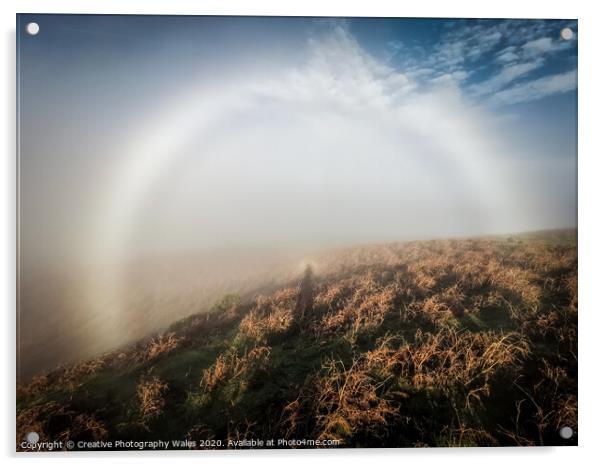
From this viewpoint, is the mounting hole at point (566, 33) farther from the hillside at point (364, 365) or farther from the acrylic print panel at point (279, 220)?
the hillside at point (364, 365)

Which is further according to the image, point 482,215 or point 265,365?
point 482,215

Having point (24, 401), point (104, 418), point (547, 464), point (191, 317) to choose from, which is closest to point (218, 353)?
point (191, 317)

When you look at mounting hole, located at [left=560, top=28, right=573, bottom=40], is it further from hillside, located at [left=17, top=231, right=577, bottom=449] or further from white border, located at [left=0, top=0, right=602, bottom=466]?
hillside, located at [left=17, top=231, right=577, bottom=449]

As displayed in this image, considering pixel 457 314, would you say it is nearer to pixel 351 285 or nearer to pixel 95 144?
pixel 351 285
